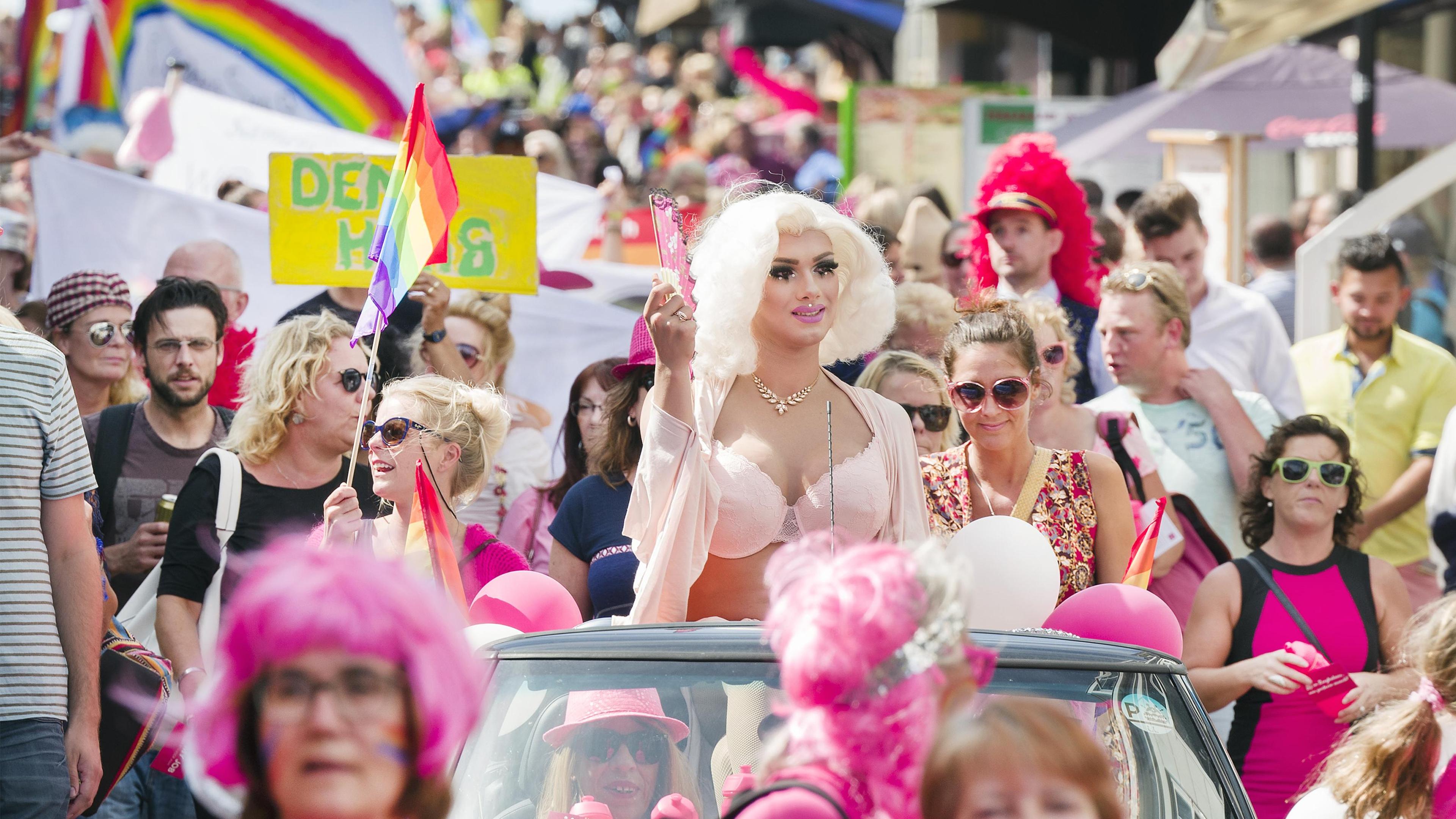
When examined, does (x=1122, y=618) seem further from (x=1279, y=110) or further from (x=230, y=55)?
(x=230, y=55)

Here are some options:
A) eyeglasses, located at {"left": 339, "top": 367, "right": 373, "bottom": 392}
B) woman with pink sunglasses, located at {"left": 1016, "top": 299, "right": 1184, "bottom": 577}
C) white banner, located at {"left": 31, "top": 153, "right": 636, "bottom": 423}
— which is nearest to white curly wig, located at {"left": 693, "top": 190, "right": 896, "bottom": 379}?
woman with pink sunglasses, located at {"left": 1016, "top": 299, "right": 1184, "bottom": 577}

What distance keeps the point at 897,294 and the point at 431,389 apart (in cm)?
201

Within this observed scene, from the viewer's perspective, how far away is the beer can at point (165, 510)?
4875 mm

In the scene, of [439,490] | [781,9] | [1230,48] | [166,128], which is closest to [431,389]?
[439,490]

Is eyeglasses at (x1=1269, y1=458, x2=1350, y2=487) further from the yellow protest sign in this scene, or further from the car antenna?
the yellow protest sign

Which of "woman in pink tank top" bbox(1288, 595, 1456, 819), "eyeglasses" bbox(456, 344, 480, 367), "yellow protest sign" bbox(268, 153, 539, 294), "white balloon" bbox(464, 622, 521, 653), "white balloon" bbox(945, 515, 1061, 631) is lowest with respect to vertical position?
"woman in pink tank top" bbox(1288, 595, 1456, 819)

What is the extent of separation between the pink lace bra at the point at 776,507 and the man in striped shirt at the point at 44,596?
1.41 metres

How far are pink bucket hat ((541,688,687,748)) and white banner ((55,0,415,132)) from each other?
7.22m

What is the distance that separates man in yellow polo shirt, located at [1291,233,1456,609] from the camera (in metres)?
6.38

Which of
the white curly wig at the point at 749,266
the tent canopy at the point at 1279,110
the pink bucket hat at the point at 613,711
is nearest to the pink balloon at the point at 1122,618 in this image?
the white curly wig at the point at 749,266

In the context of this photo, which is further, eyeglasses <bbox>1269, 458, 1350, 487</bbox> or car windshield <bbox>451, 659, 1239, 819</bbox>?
eyeglasses <bbox>1269, 458, 1350, 487</bbox>

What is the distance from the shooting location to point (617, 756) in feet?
9.66

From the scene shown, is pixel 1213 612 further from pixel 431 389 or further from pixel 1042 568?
pixel 431 389

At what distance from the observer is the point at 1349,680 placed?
447 centimetres
